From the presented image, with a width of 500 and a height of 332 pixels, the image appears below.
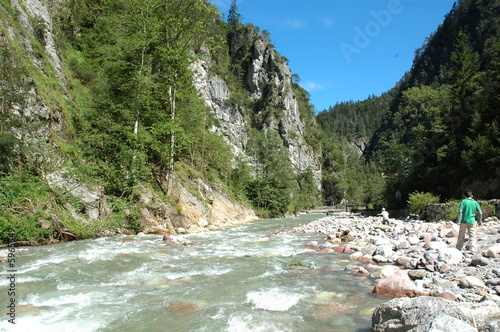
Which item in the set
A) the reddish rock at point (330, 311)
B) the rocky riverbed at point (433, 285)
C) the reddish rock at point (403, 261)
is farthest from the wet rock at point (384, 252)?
the reddish rock at point (330, 311)

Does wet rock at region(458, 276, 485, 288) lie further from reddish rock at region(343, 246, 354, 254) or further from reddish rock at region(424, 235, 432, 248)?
reddish rock at region(343, 246, 354, 254)

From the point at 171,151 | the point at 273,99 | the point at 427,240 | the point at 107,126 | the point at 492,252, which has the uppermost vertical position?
the point at 273,99

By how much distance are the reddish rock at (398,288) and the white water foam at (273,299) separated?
1.36 meters

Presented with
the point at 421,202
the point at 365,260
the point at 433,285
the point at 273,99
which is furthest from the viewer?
the point at 273,99

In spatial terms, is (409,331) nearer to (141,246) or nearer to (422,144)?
(141,246)

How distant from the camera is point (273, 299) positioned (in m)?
4.80

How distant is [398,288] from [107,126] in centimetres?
1545

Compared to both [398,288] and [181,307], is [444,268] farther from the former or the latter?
[181,307]

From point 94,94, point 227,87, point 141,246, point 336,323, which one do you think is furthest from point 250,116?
point 336,323

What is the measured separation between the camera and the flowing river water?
3.89 meters

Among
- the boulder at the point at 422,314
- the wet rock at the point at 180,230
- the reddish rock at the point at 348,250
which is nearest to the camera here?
the boulder at the point at 422,314

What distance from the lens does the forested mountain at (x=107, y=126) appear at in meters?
10.3

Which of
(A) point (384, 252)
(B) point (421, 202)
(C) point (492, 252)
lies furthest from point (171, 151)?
(B) point (421, 202)

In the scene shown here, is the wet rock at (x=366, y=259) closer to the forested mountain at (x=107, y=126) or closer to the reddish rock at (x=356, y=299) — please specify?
the reddish rock at (x=356, y=299)
